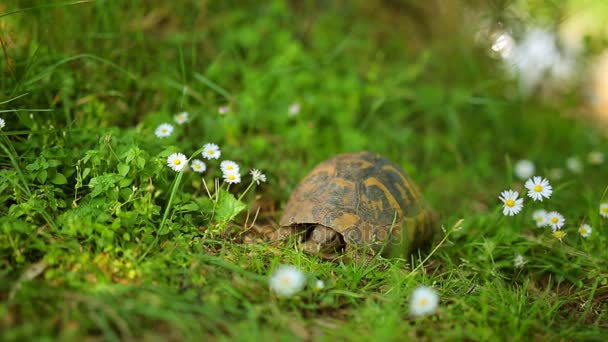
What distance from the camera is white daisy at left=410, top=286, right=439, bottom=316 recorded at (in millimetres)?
2043

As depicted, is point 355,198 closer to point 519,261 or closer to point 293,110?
point 519,261

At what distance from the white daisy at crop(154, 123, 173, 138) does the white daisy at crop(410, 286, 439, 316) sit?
1.83 metres

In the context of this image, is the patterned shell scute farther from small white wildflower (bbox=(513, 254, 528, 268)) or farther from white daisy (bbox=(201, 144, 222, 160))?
small white wildflower (bbox=(513, 254, 528, 268))

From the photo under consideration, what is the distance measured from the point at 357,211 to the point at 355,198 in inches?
3.7

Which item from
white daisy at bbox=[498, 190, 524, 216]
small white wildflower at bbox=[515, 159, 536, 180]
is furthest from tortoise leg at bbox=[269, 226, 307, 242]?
small white wildflower at bbox=[515, 159, 536, 180]

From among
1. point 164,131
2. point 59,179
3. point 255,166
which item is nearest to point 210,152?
point 164,131

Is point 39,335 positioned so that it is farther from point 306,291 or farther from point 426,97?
point 426,97

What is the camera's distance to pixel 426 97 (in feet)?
15.0

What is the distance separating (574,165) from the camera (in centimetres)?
429

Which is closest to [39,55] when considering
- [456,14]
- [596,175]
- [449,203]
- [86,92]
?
[86,92]

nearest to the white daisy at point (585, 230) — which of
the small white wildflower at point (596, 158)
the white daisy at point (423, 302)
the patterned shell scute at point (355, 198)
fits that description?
the patterned shell scute at point (355, 198)

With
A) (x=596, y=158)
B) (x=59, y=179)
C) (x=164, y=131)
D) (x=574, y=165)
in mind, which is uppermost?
(x=596, y=158)

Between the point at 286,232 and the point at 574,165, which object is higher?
the point at 574,165

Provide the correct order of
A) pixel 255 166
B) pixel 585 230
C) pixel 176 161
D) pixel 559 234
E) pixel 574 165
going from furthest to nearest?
pixel 574 165, pixel 255 166, pixel 585 230, pixel 559 234, pixel 176 161
